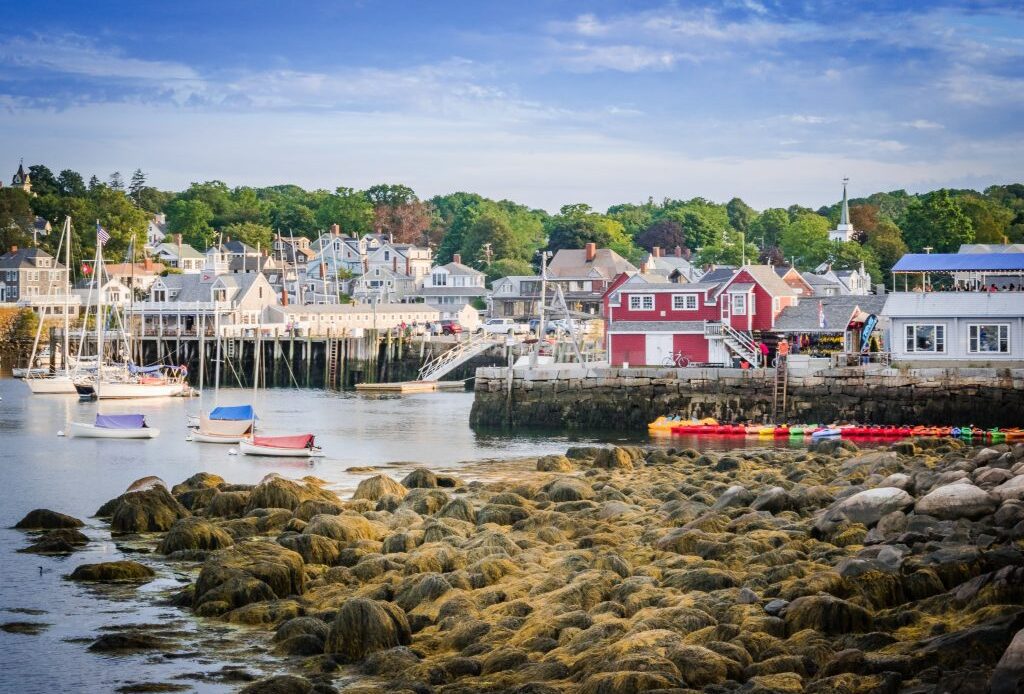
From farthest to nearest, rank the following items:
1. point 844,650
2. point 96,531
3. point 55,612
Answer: point 96,531 → point 55,612 → point 844,650

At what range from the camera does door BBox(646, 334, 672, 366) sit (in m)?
66.0

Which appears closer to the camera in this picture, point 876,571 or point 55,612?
point 876,571

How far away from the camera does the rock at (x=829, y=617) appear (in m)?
20.9

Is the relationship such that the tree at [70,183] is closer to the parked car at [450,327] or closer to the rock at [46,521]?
the parked car at [450,327]

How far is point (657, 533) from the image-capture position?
29.3 meters

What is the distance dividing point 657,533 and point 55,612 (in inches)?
487

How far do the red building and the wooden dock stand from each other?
22.7m

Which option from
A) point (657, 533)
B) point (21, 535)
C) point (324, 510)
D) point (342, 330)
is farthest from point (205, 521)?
point (342, 330)

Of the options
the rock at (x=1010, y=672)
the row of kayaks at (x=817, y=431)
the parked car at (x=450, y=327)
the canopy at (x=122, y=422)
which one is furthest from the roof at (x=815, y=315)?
the rock at (x=1010, y=672)

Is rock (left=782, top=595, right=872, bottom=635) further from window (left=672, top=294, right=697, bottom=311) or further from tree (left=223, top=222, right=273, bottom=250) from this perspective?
tree (left=223, top=222, right=273, bottom=250)

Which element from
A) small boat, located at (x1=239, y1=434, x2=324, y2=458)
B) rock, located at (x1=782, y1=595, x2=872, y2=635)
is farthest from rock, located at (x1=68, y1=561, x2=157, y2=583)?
small boat, located at (x1=239, y1=434, x2=324, y2=458)

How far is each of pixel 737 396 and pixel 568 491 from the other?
24563 millimetres

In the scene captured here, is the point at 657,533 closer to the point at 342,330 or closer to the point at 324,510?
the point at 324,510

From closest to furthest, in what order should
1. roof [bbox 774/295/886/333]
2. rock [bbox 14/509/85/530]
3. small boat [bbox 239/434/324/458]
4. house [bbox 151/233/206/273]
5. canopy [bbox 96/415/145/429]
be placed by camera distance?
rock [bbox 14/509/85/530]
small boat [bbox 239/434/324/458]
canopy [bbox 96/415/145/429]
roof [bbox 774/295/886/333]
house [bbox 151/233/206/273]
